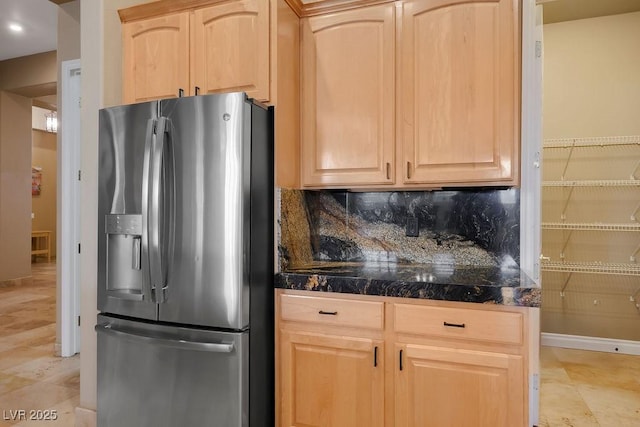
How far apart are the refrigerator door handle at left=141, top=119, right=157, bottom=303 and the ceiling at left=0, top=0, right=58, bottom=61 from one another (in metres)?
3.46

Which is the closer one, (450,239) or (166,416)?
(166,416)

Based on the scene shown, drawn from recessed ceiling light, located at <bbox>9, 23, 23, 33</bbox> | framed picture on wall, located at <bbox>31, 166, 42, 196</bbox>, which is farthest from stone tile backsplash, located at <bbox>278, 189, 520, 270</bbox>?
framed picture on wall, located at <bbox>31, 166, 42, 196</bbox>

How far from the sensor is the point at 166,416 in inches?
75.8

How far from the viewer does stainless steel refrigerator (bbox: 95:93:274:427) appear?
72.1 inches

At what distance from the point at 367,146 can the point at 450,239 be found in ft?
2.32

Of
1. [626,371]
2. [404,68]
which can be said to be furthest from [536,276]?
[626,371]

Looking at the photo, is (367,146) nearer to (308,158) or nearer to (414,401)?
(308,158)

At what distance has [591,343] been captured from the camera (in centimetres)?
362

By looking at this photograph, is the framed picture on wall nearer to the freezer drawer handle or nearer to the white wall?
the freezer drawer handle

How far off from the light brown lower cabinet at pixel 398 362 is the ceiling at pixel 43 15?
2652 mm

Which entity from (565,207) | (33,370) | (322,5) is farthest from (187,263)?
(565,207)

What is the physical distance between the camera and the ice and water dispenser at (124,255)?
6.41ft

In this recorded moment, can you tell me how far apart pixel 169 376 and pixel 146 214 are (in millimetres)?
749

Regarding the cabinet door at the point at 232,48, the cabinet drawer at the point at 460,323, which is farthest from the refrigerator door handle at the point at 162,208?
the cabinet drawer at the point at 460,323
